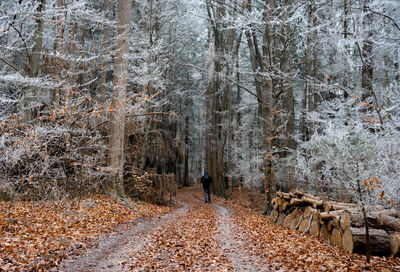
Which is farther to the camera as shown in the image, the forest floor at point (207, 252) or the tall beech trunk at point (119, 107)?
the tall beech trunk at point (119, 107)

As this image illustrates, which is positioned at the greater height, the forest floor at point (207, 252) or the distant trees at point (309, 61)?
the distant trees at point (309, 61)

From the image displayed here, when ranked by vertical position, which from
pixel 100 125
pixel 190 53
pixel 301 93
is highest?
pixel 190 53

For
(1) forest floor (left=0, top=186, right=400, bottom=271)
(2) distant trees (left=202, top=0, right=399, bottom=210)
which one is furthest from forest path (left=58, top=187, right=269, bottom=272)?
(2) distant trees (left=202, top=0, right=399, bottom=210)

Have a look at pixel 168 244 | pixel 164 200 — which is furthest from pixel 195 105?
pixel 168 244

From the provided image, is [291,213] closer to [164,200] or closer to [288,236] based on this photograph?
[288,236]

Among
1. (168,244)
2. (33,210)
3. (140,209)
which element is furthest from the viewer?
(140,209)

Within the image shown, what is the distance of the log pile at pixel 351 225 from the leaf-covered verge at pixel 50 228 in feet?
16.7

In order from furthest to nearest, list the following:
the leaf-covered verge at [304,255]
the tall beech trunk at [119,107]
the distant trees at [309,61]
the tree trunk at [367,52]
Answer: the tall beech trunk at [119,107] < the distant trees at [309,61] < the tree trunk at [367,52] < the leaf-covered verge at [304,255]

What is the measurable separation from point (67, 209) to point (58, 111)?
2825 mm

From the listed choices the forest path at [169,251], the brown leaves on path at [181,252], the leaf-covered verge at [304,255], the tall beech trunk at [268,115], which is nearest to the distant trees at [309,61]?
the tall beech trunk at [268,115]

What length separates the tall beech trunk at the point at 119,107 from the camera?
10.5m

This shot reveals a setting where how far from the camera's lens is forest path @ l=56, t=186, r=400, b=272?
463cm

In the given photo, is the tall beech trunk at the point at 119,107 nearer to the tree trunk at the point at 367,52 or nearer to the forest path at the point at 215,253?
the forest path at the point at 215,253

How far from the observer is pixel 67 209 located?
25.9 feet
